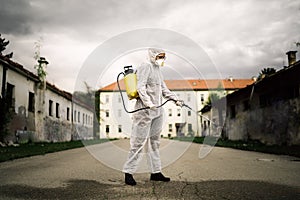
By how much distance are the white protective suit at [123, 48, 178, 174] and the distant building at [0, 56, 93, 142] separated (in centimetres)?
1329

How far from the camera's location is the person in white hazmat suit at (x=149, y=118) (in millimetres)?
4664

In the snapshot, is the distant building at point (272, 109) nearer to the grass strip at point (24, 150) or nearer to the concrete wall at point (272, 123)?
the concrete wall at point (272, 123)

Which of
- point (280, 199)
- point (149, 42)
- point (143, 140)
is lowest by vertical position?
point (280, 199)

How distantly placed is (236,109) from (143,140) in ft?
73.1

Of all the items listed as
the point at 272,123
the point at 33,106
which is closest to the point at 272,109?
the point at 272,123

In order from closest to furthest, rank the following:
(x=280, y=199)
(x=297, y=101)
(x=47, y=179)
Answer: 1. (x=280, y=199)
2. (x=47, y=179)
3. (x=297, y=101)

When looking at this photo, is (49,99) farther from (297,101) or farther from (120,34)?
(120,34)

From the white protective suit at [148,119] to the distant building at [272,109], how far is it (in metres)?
11.6

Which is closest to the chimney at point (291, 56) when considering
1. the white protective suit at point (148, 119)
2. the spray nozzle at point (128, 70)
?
the white protective suit at point (148, 119)

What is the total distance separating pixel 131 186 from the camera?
4414 mm

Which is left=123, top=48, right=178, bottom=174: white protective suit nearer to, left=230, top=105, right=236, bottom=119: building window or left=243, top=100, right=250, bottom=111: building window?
left=243, top=100, right=250, bottom=111: building window

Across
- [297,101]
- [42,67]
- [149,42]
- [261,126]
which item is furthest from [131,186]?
[42,67]

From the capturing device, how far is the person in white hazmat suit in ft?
15.3

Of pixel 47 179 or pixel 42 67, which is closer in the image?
pixel 47 179
